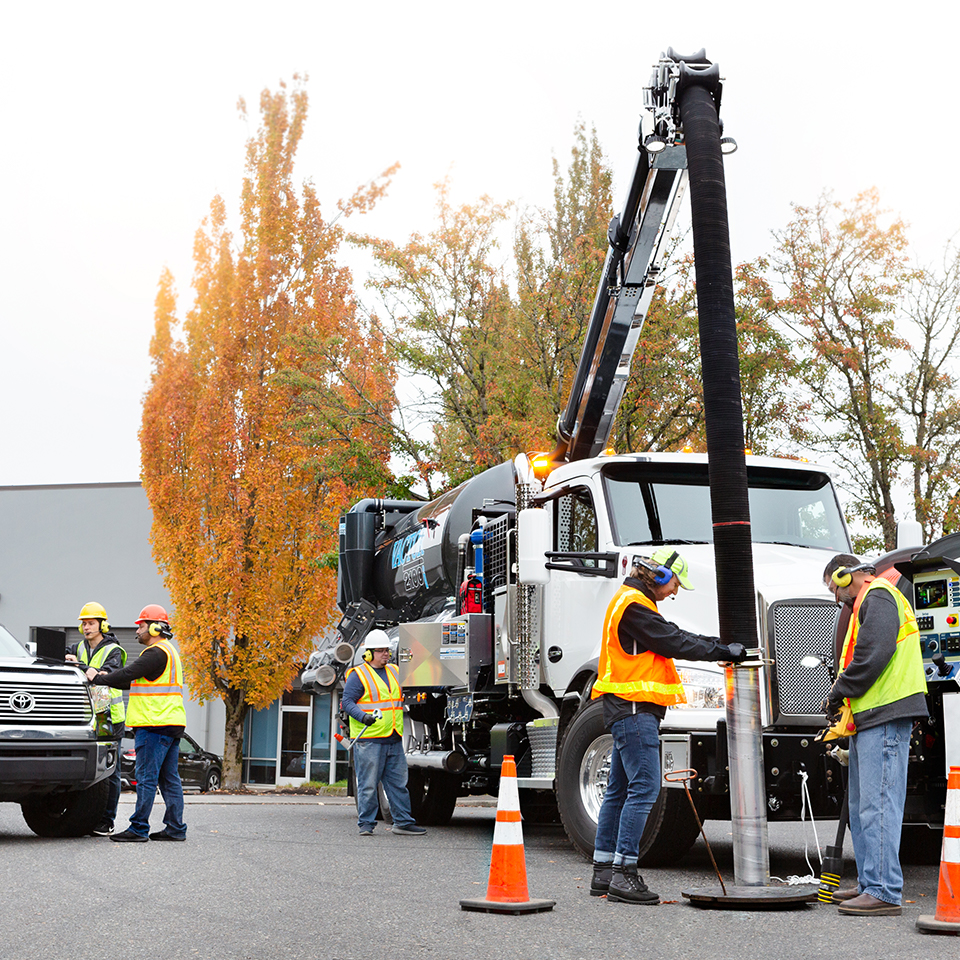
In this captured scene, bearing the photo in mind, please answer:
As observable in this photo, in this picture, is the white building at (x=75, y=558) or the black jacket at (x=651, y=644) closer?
the black jacket at (x=651, y=644)

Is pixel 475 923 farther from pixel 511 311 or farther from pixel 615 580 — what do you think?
pixel 511 311

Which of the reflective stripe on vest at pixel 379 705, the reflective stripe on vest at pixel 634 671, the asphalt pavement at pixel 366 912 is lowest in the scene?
the asphalt pavement at pixel 366 912

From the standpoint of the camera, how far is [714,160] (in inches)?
310

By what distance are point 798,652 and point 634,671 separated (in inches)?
60.9

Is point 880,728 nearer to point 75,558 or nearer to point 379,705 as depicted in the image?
point 379,705

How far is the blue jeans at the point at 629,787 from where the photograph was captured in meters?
7.07

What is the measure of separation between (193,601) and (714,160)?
19591 millimetres

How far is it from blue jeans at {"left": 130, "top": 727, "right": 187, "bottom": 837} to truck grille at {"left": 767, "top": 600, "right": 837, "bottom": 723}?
16.4ft

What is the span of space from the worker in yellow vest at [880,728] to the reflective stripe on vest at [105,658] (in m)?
6.58

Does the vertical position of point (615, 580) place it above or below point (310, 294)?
below

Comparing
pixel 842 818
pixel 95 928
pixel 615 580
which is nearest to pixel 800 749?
pixel 842 818

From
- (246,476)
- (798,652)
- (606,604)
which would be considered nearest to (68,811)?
(606,604)

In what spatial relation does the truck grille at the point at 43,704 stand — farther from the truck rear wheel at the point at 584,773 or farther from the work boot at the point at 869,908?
the work boot at the point at 869,908

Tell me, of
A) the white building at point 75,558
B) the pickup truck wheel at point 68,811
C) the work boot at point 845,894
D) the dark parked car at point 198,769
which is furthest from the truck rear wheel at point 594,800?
the white building at point 75,558
